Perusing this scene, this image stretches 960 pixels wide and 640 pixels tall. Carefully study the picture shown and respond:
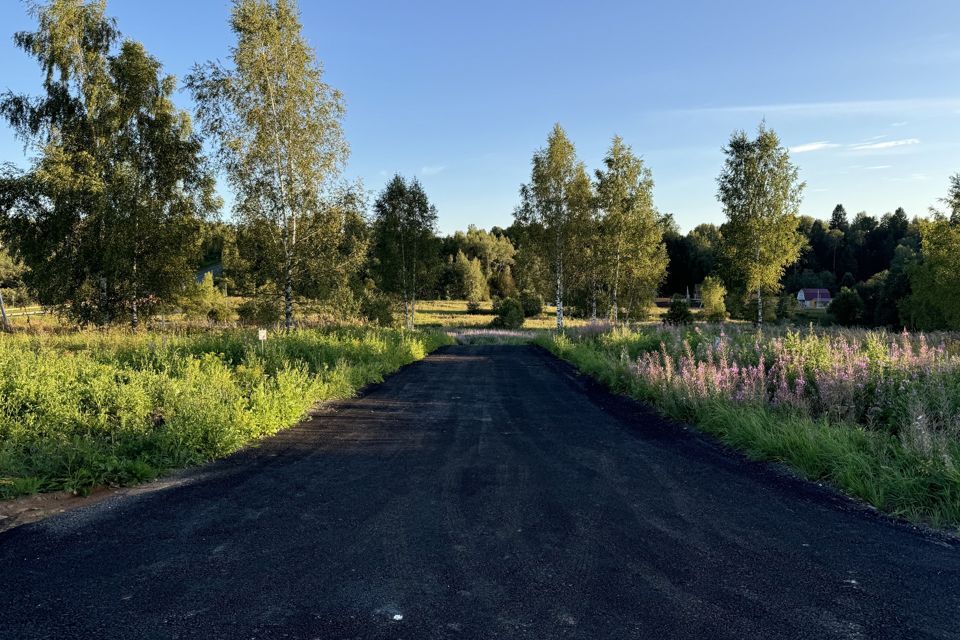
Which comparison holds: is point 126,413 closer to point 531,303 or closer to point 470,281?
point 531,303

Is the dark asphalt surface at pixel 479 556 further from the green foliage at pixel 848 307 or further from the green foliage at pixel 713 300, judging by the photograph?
the green foliage at pixel 848 307

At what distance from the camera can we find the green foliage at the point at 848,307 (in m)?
58.7

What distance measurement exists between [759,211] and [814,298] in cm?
8102

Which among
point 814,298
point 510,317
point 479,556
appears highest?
point 510,317

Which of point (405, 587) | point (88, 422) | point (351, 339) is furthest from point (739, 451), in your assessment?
point (351, 339)

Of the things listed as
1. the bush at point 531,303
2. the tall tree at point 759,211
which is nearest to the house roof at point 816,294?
the bush at point 531,303

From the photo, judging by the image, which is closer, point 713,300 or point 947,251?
point 947,251

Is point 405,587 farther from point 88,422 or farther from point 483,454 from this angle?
point 88,422

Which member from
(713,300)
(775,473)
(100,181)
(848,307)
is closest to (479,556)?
(775,473)

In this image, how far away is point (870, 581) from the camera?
3139mm

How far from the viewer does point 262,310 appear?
17344 mm

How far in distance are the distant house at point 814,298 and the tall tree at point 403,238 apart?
271ft

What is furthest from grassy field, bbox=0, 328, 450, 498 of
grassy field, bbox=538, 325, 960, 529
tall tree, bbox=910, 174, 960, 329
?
tall tree, bbox=910, 174, 960, 329

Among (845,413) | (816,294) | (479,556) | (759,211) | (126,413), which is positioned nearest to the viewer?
(479,556)
